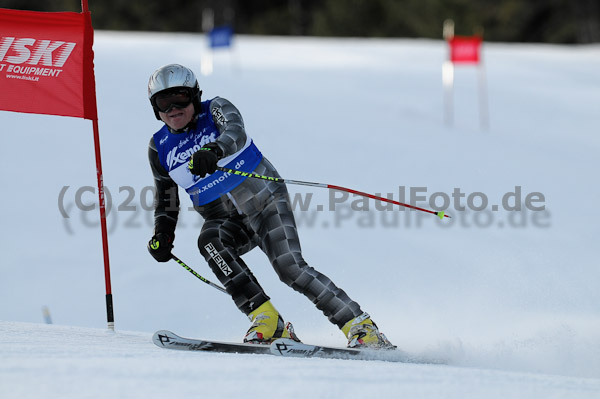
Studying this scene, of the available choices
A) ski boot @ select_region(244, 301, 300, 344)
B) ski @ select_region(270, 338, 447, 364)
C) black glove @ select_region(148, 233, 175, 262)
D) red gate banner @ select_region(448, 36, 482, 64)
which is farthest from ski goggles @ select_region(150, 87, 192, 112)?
red gate banner @ select_region(448, 36, 482, 64)

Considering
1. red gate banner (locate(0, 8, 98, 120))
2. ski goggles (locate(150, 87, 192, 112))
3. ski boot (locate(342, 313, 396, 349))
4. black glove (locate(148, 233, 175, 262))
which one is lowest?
ski boot (locate(342, 313, 396, 349))

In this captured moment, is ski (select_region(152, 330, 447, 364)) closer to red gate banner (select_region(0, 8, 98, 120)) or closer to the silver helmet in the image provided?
the silver helmet

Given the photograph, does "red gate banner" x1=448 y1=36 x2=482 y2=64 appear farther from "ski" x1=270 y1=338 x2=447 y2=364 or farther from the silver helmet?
"ski" x1=270 y1=338 x2=447 y2=364

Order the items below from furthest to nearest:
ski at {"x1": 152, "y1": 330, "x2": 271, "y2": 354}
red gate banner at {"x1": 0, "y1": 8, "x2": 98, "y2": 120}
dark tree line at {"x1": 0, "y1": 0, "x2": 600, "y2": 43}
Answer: dark tree line at {"x1": 0, "y1": 0, "x2": 600, "y2": 43} < red gate banner at {"x1": 0, "y1": 8, "x2": 98, "y2": 120} < ski at {"x1": 152, "y1": 330, "x2": 271, "y2": 354}

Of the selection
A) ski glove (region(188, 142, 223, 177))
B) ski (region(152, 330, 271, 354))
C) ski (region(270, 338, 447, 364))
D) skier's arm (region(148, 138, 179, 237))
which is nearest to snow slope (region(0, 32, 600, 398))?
ski (region(152, 330, 271, 354))

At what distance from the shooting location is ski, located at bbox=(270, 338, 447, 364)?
3.80m

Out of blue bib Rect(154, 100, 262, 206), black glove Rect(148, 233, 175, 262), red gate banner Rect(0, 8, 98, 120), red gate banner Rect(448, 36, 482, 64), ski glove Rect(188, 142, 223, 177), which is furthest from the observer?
red gate banner Rect(448, 36, 482, 64)

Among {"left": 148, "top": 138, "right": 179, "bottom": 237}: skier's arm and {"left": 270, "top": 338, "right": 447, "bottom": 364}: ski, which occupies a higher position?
{"left": 148, "top": 138, "right": 179, "bottom": 237}: skier's arm

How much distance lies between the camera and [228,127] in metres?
4.05

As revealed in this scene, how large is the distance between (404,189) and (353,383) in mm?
5859

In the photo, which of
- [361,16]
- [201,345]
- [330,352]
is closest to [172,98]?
[201,345]

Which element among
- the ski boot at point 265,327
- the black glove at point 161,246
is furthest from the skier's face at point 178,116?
the ski boot at point 265,327

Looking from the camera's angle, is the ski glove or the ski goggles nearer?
the ski glove

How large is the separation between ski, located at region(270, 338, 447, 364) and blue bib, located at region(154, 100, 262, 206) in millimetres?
868
